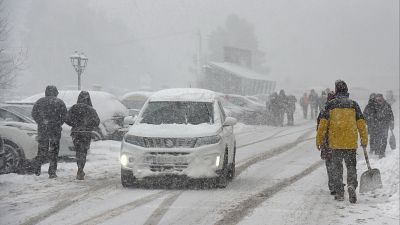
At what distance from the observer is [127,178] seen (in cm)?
975

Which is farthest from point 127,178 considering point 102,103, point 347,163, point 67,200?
point 102,103

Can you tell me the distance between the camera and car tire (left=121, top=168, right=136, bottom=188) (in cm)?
968

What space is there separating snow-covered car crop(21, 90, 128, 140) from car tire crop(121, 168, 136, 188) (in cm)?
773

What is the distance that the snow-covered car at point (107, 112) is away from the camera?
1783 centimetres

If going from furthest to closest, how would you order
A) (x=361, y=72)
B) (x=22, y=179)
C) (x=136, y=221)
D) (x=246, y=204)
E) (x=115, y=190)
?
(x=361, y=72), (x=22, y=179), (x=115, y=190), (x=246, y=204), (x=136, y=221)

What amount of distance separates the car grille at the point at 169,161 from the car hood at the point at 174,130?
32 centimetres

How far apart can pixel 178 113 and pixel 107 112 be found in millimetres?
7822

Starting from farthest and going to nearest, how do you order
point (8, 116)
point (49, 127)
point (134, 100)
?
1. point (134, 100)
2. point (8, 116)
3. point (49, 127)

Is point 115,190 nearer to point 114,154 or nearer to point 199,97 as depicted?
point 199,97

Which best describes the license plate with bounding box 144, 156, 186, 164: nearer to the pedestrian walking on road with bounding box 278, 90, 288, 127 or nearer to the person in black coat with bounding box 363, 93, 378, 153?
the person in black coat with bounding box 363, 93, 378, 153

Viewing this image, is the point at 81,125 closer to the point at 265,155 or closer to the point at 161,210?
the point at 161,210

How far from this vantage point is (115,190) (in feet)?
31.3

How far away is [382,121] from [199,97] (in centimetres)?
627

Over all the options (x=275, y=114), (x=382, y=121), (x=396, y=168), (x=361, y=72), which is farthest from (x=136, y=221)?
(x=361, y=72)
